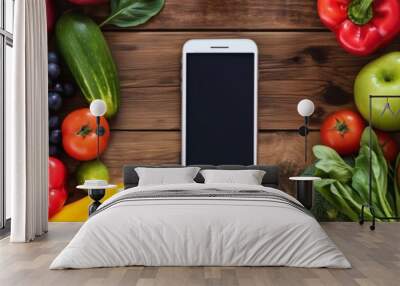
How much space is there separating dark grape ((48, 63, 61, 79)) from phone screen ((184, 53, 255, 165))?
3.91 feet

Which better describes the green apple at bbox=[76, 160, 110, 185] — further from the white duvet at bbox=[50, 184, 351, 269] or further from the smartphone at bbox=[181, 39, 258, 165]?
the white duvet at bbox=[50, 184, 351, 269]

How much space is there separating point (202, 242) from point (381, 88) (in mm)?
2658

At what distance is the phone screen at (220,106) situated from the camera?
18.4 ft

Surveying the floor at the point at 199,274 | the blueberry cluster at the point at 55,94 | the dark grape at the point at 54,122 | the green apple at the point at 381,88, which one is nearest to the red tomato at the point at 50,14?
the blueberry cluster at the point at 55,94

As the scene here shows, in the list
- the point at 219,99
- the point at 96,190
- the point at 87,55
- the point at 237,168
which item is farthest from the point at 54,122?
the point at 237,168

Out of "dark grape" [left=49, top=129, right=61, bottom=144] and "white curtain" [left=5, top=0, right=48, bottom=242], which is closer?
"white curtain" [left=5, top=0, right=48, bottom=242]

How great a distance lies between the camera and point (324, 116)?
5.68m

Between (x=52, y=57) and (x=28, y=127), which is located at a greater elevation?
(x=52, y=57)

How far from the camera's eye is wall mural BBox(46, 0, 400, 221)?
5.40m

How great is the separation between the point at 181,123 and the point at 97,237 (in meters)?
2.32

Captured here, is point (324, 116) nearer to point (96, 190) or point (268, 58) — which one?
point (268, 58)


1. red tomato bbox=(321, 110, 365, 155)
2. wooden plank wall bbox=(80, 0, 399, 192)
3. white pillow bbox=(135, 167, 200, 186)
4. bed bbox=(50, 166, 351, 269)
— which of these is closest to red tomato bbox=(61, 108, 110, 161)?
wooden plank wall bbox=(80, 0, 399, 192)

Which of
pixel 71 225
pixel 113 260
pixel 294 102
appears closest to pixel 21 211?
pixel 71 225

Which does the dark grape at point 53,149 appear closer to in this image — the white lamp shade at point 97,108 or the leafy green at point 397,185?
the white lamp shade at point 97,108
